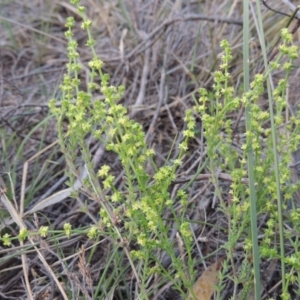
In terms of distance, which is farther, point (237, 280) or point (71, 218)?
point (71, 218)

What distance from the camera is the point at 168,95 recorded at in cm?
210

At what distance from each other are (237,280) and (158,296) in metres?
0.29

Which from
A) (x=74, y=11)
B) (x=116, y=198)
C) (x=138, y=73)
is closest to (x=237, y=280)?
(x=116, y=198)

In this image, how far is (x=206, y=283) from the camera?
1370mm

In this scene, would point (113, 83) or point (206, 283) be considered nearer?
point (206, 283)

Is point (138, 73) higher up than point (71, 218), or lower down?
higher up

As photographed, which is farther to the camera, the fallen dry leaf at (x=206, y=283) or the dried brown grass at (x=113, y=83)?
the dried brown grass at (x=113, y=83)

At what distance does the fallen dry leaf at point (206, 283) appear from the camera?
135cm

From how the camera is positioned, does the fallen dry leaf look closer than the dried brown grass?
Yes

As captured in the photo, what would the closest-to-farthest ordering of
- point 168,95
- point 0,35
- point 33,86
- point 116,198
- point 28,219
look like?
point 116,198 < point 28,219 < point 168,95 < point 33,86 < point 0,35

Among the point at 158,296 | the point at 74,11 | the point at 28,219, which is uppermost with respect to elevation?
the point at 74,11

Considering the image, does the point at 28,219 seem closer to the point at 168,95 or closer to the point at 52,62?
the point at 168,95

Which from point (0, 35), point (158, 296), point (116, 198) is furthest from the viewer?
point (0, 35)

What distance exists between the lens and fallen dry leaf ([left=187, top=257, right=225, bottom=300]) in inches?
53.3
